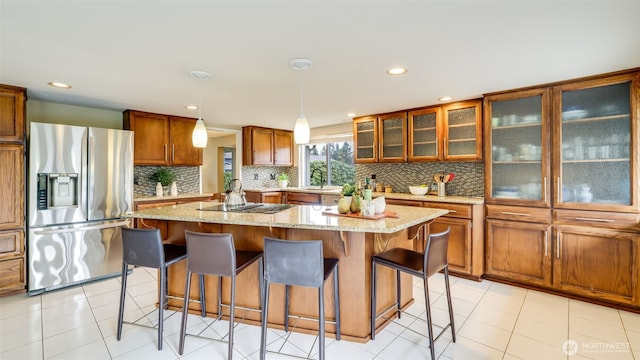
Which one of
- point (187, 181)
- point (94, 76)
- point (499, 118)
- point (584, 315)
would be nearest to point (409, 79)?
point (499, 118)

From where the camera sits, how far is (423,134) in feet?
13.1

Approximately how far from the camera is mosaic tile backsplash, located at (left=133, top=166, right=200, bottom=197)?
441 centimetres

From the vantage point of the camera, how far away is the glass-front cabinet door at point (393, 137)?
4.14m

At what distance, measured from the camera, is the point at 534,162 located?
3098 millimetres

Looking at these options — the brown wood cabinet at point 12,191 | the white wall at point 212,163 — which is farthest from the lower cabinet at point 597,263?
the white wall at point 212,163

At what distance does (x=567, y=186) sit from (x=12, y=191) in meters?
5.36

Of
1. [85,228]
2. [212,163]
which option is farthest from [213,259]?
[212,163]

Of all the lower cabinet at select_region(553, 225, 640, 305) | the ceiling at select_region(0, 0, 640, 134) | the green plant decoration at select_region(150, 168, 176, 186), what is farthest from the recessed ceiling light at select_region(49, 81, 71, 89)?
the lower cabinet at select_region(553, 225, 640, 305)

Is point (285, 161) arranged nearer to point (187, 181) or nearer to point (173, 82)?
point (187, 181)

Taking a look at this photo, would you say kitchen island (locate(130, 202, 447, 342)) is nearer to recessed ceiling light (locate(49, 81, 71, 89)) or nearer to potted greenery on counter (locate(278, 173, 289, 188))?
recessed ceiling light (locate(49, 81, 71, 89))

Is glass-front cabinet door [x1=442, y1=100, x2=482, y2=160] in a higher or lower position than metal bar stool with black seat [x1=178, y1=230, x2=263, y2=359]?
higher

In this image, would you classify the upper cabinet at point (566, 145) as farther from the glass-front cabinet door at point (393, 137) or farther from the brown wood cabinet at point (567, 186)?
the glass-front cabinet door at point (393, 137)

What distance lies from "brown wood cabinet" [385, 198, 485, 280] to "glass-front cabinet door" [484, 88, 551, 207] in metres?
0.27

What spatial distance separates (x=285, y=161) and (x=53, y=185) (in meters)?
3.56
